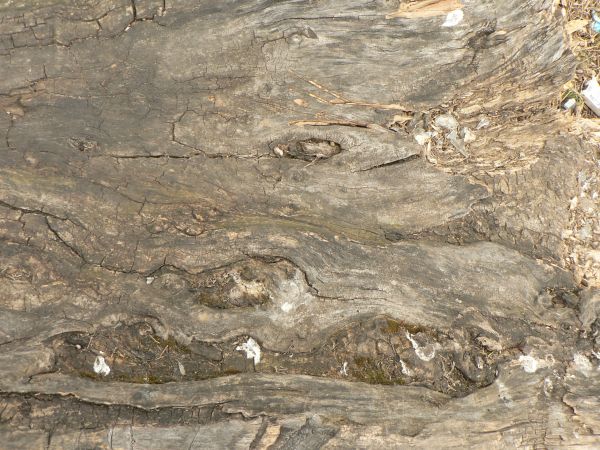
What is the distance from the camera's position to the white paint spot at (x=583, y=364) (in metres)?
2.77

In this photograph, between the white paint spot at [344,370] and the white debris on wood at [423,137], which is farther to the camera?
the white debris on wood at [423,137]

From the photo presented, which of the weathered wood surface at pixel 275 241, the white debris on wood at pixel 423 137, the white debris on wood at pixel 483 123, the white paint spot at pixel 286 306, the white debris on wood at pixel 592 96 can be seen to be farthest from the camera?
the white debris on wood at pixel 592 96

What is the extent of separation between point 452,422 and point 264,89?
2.21 meters

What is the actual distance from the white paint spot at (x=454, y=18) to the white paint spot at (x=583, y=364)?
208cm

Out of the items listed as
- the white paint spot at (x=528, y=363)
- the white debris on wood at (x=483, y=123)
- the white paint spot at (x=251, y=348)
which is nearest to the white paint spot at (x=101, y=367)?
the white paint spot at (x=251, y=348)

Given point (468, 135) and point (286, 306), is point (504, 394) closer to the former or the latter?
point (286, 306)

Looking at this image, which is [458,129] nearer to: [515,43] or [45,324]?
[515,43]

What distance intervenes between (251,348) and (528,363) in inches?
63.1

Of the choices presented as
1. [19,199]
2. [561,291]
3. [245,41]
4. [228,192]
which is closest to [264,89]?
[245,41]

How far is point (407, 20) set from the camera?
9.11 ft

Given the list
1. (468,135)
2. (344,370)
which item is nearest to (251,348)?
(344,370)

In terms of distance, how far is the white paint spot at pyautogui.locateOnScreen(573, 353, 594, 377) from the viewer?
2.77m

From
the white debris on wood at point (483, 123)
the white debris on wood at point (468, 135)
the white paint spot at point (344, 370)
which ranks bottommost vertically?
the white paint spot at point (344, 370)

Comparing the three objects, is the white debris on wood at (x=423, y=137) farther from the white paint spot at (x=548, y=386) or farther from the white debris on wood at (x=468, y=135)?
the white paint spot at (x=548, y=386)
